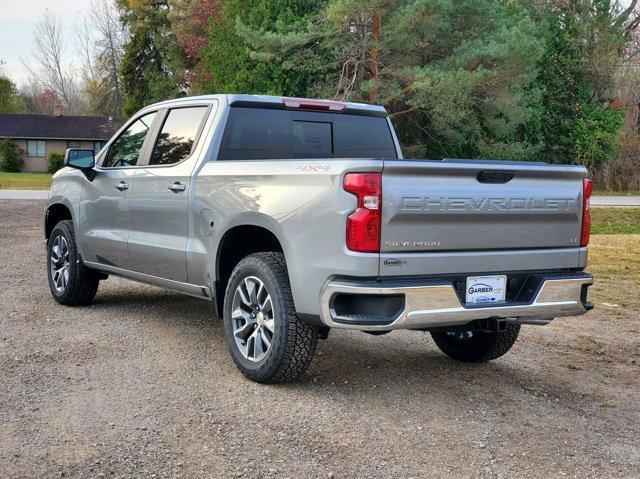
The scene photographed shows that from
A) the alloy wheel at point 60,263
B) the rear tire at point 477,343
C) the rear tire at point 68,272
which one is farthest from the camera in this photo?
the alloy wheel at point 60,263

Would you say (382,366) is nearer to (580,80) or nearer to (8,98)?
(580,80)

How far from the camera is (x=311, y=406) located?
16.2ft

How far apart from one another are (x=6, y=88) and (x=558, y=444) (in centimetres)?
7754

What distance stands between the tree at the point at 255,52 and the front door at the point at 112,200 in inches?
915

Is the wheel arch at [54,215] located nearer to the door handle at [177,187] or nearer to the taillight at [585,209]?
the door handle at [177,187]

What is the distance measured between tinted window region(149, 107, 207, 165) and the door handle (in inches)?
9.3

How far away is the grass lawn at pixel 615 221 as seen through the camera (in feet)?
60.9

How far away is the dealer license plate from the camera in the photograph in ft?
16.1

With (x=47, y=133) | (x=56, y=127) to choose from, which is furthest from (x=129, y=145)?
(x=56, y=127)

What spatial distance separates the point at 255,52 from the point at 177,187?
2486cm

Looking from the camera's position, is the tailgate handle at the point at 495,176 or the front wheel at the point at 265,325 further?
the front wheel at the point at 265,325

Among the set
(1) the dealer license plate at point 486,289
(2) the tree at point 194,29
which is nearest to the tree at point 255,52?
(2) the tree at point 194,29

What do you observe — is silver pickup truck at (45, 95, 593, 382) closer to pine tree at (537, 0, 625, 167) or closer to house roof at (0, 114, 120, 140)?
pine tree at (537, 0, 625, 167)

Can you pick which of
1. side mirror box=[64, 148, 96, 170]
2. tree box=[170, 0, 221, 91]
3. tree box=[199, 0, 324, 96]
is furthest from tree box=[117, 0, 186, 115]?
side mirror box=[64, 148, 96, 170]
